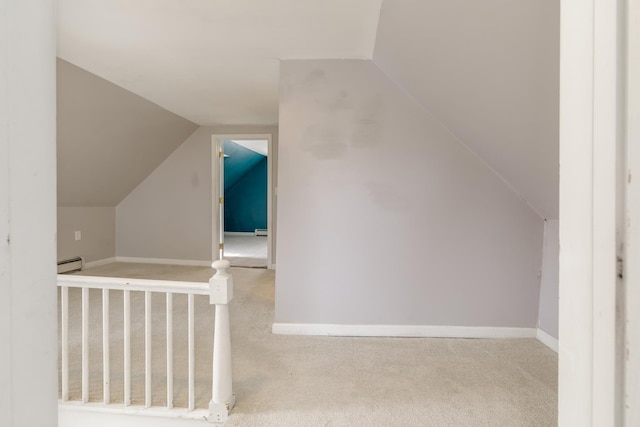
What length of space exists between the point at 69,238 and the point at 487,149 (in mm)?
5047

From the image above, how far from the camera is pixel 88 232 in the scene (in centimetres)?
445

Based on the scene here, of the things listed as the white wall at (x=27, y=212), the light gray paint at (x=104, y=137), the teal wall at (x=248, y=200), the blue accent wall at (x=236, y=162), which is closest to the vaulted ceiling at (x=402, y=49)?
the light gray paint at (x=104, y=137)

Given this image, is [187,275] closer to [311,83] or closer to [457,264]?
[311,83]

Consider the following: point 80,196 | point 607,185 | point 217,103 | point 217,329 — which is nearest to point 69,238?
point 80,196

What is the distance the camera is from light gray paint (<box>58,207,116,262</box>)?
4059 mm

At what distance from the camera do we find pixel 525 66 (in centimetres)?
134

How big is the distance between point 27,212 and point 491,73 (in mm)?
1842

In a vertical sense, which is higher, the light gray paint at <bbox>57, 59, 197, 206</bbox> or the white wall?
the light gray paint at <bbox>57, 59, 197, 206</bbox>

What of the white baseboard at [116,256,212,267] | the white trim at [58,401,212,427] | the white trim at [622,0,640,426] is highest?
the white trim at [622,0,640,426]

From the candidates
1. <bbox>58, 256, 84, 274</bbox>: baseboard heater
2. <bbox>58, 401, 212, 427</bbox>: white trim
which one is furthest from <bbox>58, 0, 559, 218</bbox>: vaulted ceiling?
<bbox>58, 256, 84, 274</bbox>: baseboard heater

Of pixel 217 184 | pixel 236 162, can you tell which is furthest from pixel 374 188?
pixel 236 162

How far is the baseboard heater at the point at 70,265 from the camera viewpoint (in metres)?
3.92

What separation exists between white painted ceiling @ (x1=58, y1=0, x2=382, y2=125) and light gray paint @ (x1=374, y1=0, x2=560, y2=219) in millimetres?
299

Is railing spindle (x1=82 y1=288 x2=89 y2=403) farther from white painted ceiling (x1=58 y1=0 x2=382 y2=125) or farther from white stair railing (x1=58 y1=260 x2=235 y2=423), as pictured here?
white painted ceiling (x1=58 y1=0 x2=382 y2=125)
